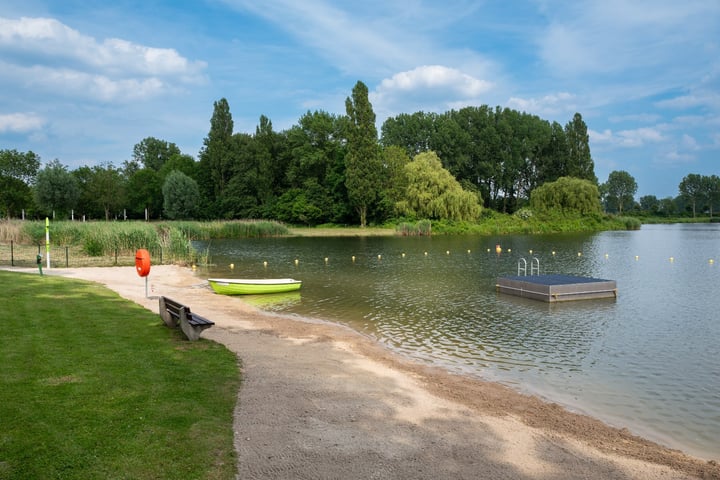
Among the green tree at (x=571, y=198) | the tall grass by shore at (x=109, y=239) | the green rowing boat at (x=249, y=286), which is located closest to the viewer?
the green rowing boat at (x=249, y=286)

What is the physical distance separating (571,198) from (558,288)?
64.4 m

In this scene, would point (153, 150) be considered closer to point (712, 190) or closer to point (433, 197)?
point (433, 197)

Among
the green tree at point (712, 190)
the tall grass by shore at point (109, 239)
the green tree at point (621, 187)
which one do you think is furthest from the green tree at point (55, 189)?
the green tree at point (712, 190)

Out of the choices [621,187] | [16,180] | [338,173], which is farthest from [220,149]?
[621,187]

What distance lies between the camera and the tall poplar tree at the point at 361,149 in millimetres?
75188

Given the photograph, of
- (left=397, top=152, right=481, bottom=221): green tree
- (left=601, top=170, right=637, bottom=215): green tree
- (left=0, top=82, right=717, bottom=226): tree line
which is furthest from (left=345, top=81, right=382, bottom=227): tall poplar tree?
(left=601, top=170, right=637, bottom=215): green tree

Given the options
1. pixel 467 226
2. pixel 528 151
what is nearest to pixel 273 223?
pixel 467 226

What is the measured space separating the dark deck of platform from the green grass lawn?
1516 centimetres

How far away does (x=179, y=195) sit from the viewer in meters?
85.5

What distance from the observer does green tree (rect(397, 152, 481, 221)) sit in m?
73.3

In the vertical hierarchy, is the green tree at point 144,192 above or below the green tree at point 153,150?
below

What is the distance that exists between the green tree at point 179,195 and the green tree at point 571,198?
5860cm

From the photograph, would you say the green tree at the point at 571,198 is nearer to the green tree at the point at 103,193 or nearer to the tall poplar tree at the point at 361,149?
the tall poplar tree at the point at 361,149

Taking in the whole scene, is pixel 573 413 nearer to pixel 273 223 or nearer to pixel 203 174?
pixel 273 223
